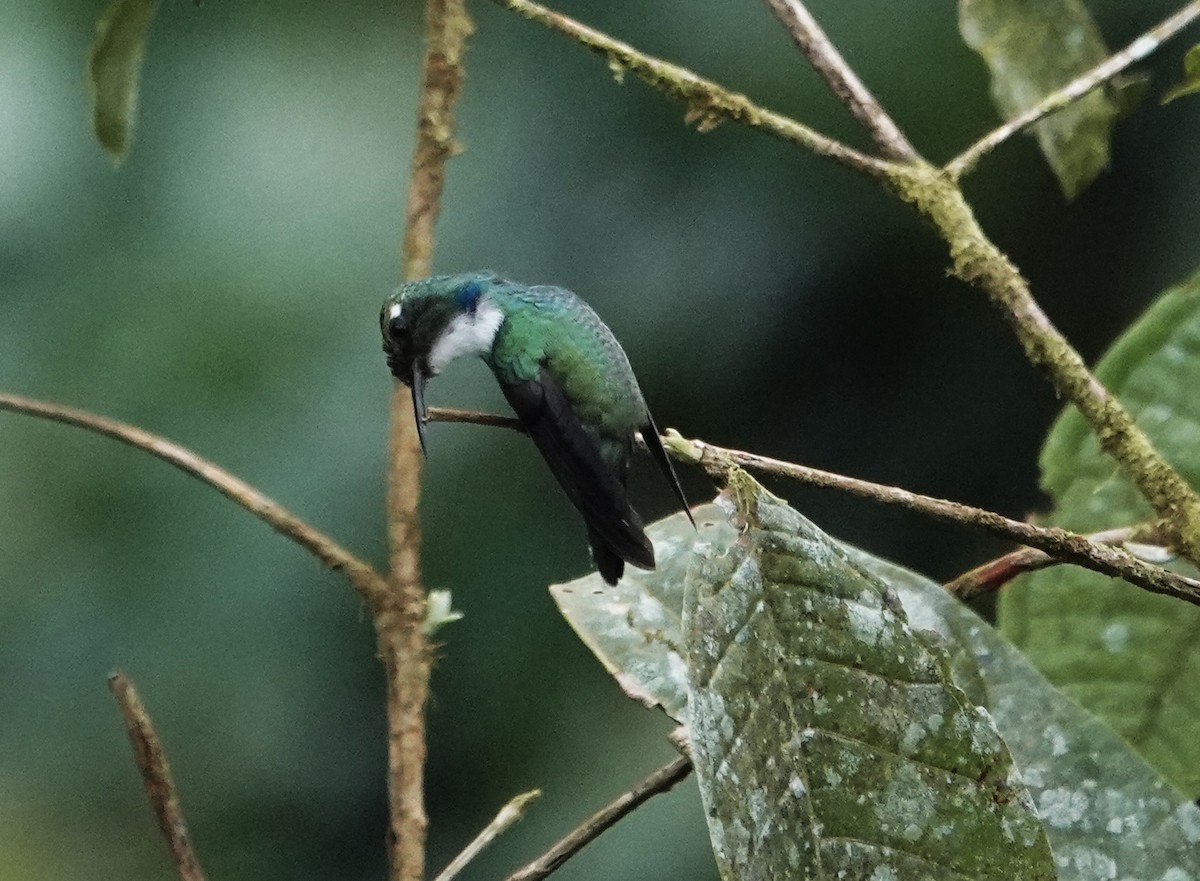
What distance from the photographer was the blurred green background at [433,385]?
1.13m

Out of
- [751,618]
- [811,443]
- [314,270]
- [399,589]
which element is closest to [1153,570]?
[751,618]

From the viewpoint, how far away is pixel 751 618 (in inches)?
17.5

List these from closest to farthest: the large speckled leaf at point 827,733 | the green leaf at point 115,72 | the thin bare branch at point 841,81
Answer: the large speckled leaf at point 827,733, the thin bare branch at point 841,81, the green leaf at point 115,72

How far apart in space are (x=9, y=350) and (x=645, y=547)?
91cm

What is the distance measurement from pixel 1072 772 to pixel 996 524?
0.16 meters

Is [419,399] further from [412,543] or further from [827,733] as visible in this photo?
[827,733]

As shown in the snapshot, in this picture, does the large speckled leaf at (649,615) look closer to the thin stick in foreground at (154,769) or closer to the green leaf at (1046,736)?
the green leaf at (1046,736)

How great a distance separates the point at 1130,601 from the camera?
0.71 meters

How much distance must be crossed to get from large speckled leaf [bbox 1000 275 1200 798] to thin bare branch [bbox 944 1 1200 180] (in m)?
0.12

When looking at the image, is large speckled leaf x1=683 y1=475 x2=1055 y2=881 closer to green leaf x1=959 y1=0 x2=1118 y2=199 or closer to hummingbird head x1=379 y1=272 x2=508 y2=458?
hummingbird head x1=379 y1=272 x2=508 y2=458

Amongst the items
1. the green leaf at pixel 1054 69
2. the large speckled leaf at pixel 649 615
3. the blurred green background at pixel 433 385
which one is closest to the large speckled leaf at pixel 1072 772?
the large speckled leaf at pixel 649 615

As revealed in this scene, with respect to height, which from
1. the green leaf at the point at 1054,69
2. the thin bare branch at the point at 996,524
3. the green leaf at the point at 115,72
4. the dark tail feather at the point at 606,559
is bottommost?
the thin bare branch at the point at 996,524

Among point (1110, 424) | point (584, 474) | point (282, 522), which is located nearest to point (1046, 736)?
point (1110, 424)

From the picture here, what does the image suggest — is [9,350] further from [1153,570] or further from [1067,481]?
[1153,570]
